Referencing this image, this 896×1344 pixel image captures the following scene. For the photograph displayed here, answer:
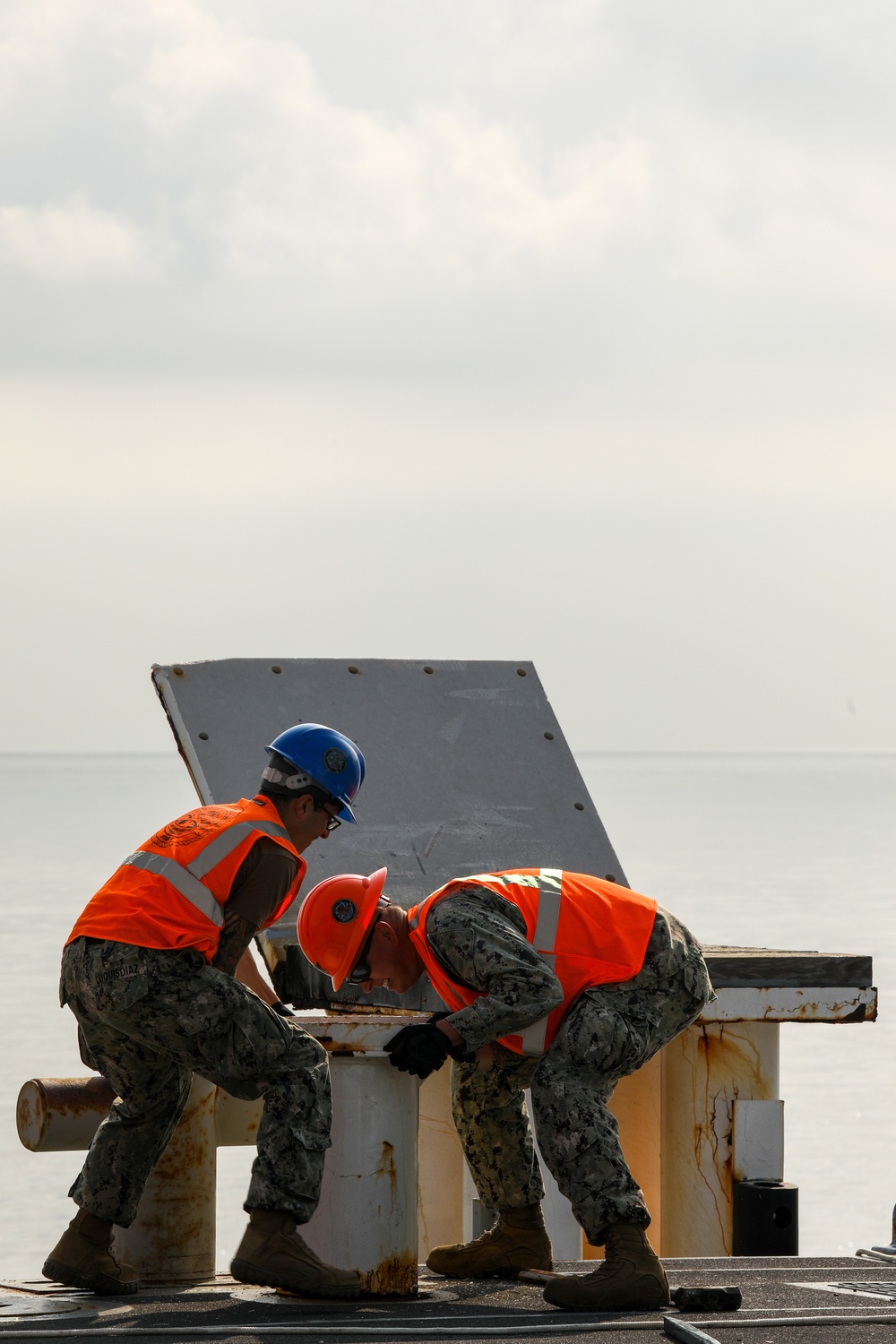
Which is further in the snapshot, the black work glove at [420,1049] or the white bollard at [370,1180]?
the white bollard at [370,1180]

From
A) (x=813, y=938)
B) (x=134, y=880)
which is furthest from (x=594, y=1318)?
(x=813, y=938)

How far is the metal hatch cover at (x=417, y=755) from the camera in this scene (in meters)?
7.11

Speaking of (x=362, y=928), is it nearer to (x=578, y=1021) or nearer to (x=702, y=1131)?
(x=578, y=1021)

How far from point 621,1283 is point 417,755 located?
281cm

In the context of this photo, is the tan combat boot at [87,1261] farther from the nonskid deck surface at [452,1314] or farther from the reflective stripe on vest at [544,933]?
the reflective stripe on vest at [544,933]

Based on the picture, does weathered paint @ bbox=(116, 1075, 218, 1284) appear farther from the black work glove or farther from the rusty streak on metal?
the black work glove

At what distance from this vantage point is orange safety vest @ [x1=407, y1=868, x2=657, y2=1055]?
17.7 feet

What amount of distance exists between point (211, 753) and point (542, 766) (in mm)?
1388

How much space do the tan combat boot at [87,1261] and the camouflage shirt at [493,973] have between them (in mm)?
1102

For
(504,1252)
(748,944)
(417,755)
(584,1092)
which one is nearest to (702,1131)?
(504,1252)

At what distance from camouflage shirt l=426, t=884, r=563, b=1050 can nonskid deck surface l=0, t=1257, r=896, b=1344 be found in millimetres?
699

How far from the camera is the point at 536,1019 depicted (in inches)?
206

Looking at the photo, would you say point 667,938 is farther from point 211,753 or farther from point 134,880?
point 211,753

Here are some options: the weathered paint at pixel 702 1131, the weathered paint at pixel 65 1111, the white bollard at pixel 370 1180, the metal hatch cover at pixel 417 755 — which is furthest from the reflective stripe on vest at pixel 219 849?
the weathered paint at pixel 702 1131
